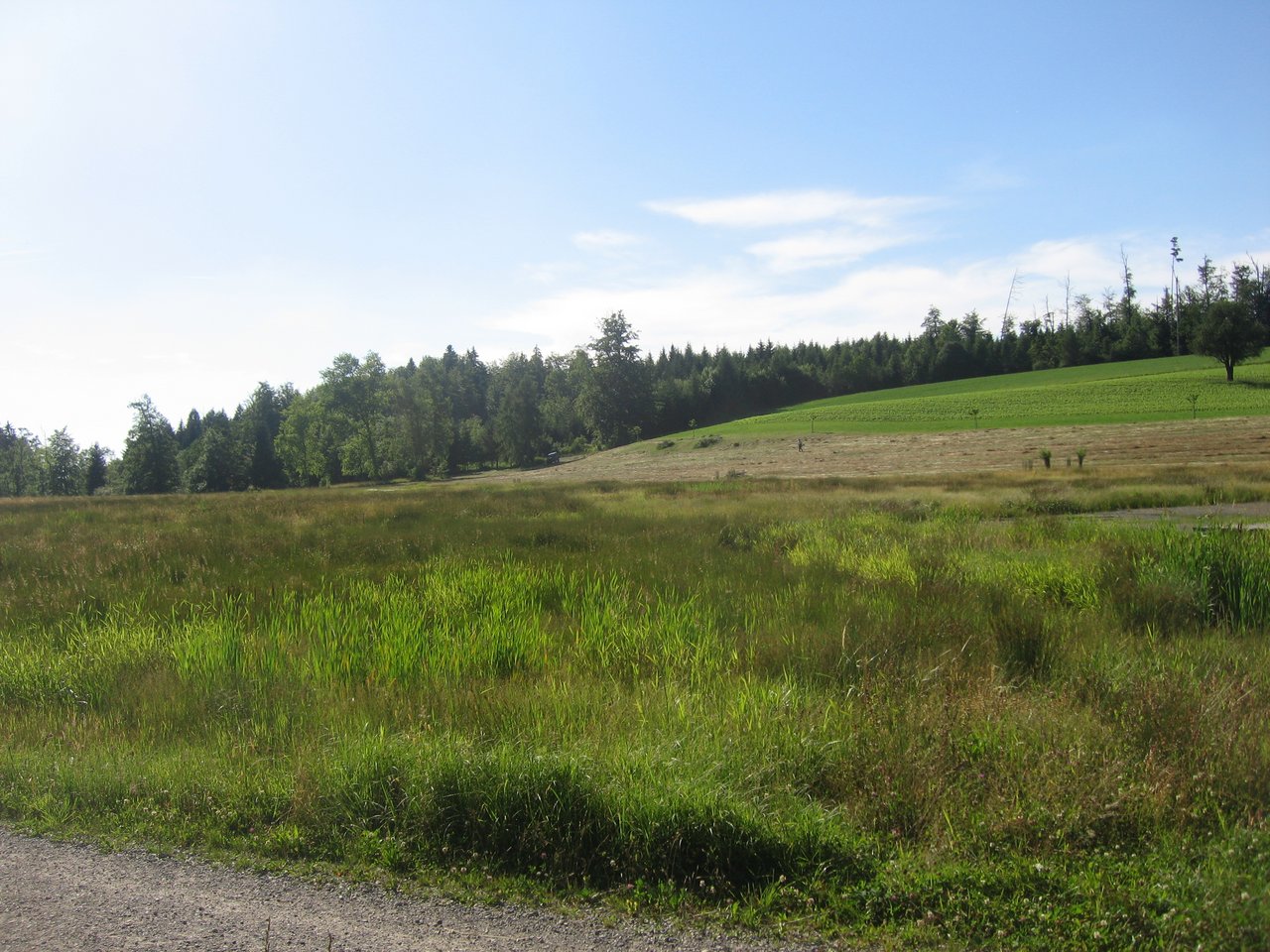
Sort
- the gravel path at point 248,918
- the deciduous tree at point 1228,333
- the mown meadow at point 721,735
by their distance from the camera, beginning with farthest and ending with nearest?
1. the deciduous tree at point 1228,333
2. the mown meadow at point 721,735
3. the gravel path at point 248,918

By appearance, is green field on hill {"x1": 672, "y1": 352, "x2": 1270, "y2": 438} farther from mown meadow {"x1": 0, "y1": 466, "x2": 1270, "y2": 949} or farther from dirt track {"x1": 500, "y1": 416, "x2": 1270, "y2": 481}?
mown meadow {"x1": 0, "y1": 466, "x2": 1270, "y2": 949}

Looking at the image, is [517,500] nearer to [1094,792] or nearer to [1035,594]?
[1035,594]

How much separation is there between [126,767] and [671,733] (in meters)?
3.46

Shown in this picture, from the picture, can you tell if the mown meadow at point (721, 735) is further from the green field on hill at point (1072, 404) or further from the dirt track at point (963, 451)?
the green field on hill at point (1072, 404)

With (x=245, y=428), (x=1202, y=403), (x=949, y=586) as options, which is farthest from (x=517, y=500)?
(x=245, y=428)

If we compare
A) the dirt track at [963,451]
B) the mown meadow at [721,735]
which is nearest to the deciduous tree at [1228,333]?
the dirt track at [963,451]

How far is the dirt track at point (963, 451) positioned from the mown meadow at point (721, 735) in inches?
1640

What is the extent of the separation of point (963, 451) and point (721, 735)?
5829 centimetres

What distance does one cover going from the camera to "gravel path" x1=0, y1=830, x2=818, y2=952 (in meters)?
3.18

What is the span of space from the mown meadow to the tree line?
81476 mm

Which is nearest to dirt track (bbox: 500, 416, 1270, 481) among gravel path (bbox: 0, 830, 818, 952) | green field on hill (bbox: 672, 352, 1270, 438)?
green field on hill (bbox: 672, 352, 1270, 438)

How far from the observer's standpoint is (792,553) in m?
12.8

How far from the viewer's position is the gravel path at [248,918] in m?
3.18

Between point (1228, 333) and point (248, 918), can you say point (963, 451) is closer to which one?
point (1228, 333)
